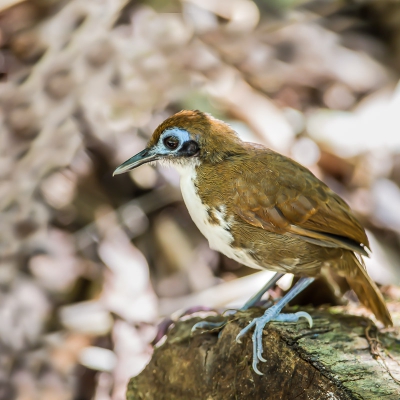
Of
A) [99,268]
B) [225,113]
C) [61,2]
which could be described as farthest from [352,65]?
[99,268]

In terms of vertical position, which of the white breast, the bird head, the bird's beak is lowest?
the white breast

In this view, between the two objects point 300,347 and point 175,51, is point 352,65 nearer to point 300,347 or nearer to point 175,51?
point 175,51

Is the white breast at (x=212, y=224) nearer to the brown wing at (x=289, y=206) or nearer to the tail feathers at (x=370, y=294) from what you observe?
the brown wing at (x=289, y=206)

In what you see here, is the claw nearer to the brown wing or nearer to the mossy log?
the mossy log

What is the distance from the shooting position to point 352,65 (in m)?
6.21

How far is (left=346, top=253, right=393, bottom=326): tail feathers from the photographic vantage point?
2967mm

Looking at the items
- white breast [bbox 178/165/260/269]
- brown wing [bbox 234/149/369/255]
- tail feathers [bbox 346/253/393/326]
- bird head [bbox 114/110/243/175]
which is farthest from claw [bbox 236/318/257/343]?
bird head [bbox 114/110/243/175]

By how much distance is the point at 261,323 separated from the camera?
105 inches

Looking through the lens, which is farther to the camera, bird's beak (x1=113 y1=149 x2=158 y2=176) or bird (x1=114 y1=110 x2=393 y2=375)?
bird's beak (x1=113 y1=149 x2=158 y2=176)

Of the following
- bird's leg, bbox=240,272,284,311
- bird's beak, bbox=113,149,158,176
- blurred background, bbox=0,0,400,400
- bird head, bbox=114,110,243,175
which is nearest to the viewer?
bird head, bbox=114,110,243,175

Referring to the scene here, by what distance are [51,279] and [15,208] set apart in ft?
1.91

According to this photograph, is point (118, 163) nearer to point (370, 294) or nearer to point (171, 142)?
point (171, 142)

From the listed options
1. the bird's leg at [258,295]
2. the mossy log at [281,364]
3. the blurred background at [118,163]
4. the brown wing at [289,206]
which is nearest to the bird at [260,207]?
the brown wing at [289,206]

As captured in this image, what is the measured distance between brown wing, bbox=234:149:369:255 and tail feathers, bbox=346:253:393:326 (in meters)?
0.17
